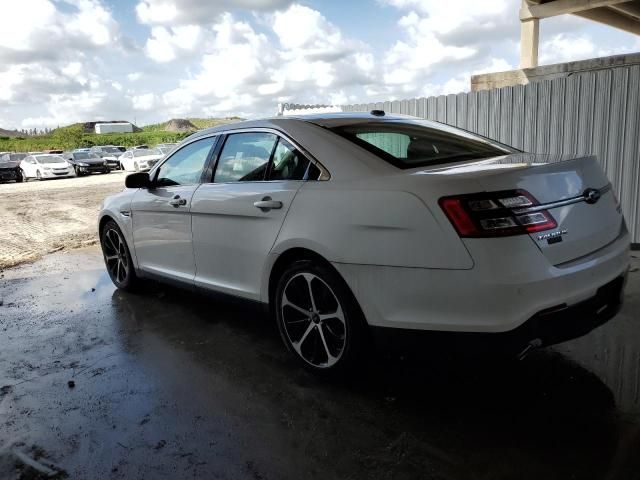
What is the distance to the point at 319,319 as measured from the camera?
10.9 feet

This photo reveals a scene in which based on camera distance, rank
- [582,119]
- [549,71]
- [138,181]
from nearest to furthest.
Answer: [138,181] < [582,119] < [549,71]

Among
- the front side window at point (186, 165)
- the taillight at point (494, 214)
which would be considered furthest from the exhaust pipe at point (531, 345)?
the front side window at point (186, 165)

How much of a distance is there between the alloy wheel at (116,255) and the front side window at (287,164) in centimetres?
254

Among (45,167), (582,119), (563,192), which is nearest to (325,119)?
(563,192)

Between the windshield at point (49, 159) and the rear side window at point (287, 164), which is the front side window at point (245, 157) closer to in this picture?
the rear side window at point (287, 164)

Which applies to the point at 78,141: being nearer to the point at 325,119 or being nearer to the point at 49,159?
the point at 49,159

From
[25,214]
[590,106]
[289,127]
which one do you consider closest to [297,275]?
[289,127]

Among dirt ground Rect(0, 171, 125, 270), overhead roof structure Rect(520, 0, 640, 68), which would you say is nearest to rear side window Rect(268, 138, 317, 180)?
dirt ground Rect(0, 171, 125, 270)

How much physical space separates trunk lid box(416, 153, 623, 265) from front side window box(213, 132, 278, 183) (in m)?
1.30

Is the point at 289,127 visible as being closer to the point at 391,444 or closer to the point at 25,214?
the point at 391,444

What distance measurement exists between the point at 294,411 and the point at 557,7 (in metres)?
17.2

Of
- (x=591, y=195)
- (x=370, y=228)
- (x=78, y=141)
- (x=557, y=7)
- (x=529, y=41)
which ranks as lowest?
(x=370, y=228)

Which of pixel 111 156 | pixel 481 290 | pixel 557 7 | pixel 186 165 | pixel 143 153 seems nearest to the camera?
pixel 481 290

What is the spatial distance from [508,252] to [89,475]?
2240 mm
